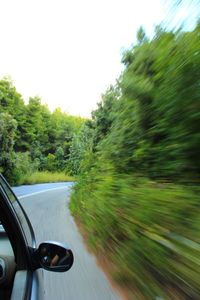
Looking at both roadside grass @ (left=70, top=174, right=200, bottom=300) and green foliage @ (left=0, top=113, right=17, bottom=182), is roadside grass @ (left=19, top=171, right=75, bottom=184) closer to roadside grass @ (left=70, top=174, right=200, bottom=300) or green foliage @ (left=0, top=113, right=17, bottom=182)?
green foliage @ (left=0, top=113, right=17, bottom=182)

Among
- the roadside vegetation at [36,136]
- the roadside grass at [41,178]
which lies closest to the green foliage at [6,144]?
the roadside vegetation at [36,136]

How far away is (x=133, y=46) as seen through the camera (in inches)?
354

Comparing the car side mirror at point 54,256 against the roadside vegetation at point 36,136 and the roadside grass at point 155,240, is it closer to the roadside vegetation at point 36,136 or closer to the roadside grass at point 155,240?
the roadside grass at point 155,240

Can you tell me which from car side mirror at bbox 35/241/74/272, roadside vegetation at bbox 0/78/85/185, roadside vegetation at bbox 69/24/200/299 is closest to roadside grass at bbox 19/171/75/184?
roadside vegetation at bbox 0/78/85/185

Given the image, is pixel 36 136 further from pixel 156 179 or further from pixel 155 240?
pixel 155 240

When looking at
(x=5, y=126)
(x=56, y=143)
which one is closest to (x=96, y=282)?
(x=5, y=126)

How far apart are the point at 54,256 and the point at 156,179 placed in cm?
483

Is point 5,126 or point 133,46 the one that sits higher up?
point 5,126

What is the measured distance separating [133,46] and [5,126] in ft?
71.3

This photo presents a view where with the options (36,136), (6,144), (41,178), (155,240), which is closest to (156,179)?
(155,240)

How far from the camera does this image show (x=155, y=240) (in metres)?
4.56

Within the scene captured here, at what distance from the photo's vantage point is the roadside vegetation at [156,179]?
4.10 meters

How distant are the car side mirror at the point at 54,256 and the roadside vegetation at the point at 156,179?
1564mm

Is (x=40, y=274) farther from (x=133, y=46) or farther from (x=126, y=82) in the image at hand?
(x=133, y=46)
